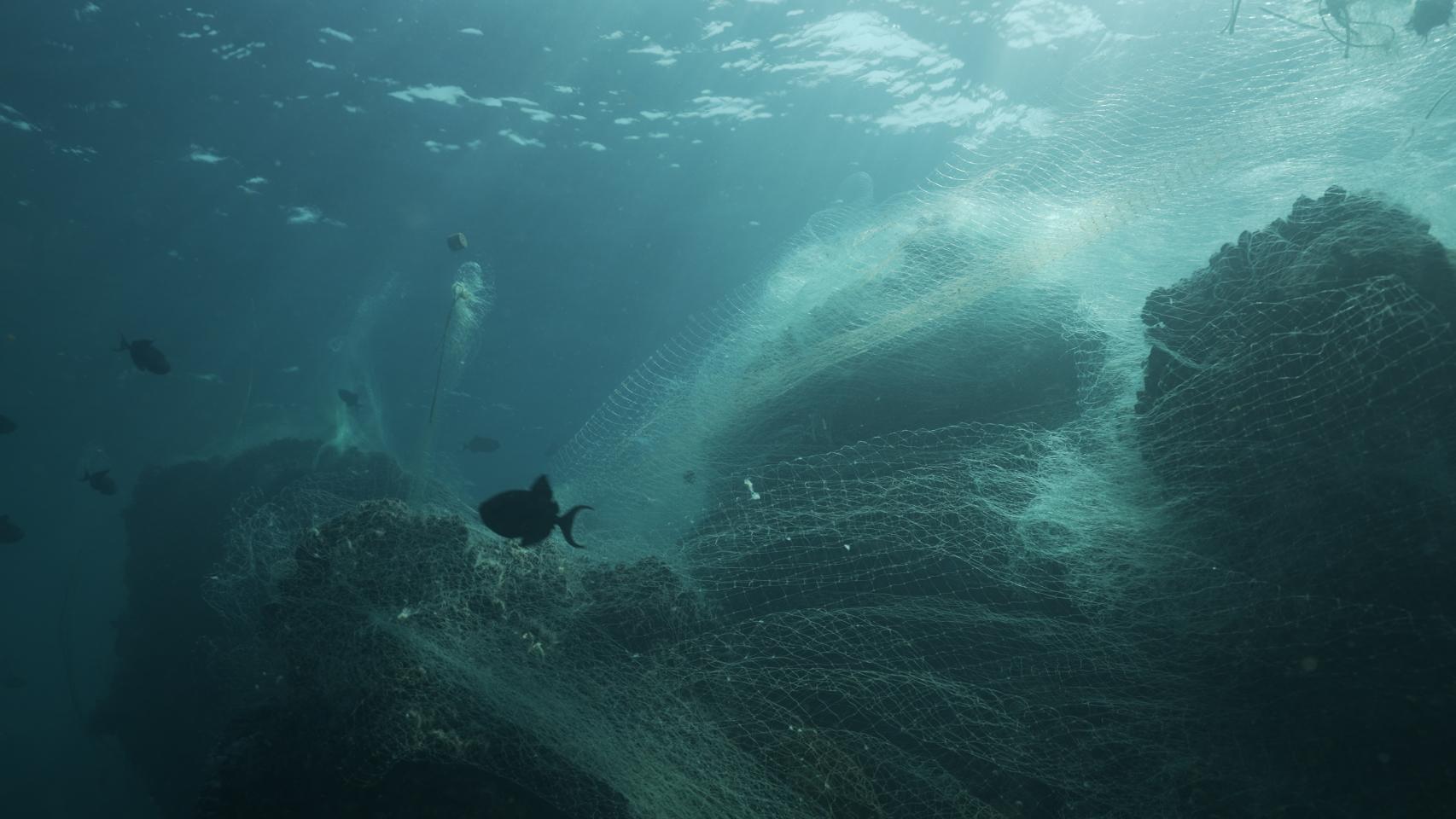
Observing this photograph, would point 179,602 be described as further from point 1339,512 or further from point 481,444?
point 1339,512

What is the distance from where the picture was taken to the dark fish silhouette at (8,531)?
1272 cm

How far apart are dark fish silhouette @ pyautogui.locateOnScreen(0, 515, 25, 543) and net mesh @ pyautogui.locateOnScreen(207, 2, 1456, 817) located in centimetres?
943

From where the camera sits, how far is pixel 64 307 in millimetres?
23531

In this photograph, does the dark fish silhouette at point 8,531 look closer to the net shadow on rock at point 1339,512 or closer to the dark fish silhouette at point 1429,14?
the net shadow on rock at point 1339,512

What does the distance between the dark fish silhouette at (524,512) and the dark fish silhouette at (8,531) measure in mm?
15033

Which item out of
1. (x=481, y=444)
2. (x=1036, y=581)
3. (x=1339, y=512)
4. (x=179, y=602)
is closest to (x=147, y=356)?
(x=481, y=444)

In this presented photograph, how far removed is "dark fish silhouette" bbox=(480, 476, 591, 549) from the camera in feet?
14.7

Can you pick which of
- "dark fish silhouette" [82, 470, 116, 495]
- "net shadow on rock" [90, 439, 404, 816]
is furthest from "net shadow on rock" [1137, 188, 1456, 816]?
"dark fish silhouette" [82, 470, 116, 495]

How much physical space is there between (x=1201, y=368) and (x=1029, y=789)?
3.87 metres

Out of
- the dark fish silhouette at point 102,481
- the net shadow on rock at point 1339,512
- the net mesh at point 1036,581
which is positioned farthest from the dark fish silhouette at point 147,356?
the net shadow on rock at point 1339,512

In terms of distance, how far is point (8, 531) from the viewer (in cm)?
1291

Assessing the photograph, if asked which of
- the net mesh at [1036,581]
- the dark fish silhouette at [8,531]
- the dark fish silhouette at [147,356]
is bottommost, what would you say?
the dark fish silhouette at [8,531]

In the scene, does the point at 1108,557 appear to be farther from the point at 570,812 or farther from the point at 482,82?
the point at 482,82

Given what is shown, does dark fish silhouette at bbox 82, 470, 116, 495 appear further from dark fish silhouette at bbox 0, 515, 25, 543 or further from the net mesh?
the net mesh
